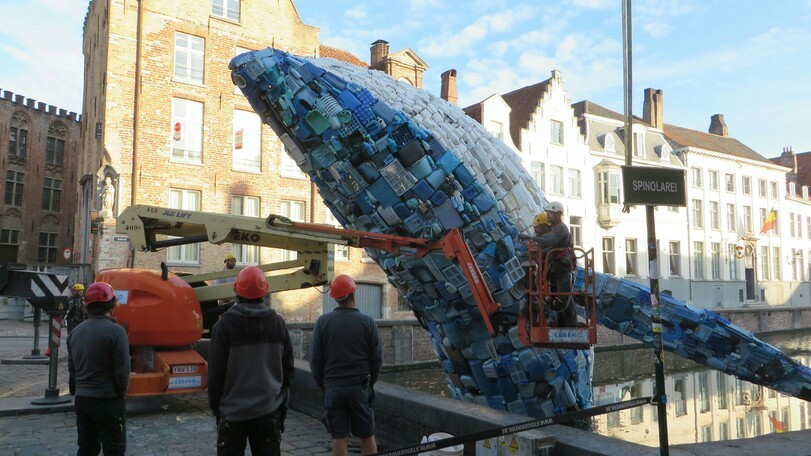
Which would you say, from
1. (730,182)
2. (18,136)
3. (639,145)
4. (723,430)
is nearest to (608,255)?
(639,145)

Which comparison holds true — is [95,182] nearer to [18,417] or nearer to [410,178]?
[18,417]

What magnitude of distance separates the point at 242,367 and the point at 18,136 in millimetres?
44930

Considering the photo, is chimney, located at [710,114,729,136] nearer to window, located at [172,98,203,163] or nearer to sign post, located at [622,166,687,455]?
window, located at [172,98,203,163]

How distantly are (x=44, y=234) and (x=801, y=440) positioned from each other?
1808 inches

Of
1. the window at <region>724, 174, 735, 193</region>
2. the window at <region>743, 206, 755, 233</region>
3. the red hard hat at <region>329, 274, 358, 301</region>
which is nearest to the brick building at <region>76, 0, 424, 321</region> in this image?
the red hard hat at <region>329, 274, 358, 301</region>

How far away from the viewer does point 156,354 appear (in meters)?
8.67

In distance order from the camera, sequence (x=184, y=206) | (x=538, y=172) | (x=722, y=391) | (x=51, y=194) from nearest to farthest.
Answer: (x=722, y=391) < (x=184, y=206) < (x=538, y=172) < (x=51, y=194)

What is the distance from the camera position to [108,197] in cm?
2067

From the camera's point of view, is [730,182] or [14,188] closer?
[14,188]

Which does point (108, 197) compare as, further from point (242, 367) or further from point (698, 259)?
point (698, 259)

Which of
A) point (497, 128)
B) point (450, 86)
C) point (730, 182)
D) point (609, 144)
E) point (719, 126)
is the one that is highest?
point (719, 126)

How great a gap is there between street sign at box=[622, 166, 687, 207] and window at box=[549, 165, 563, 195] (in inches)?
1103

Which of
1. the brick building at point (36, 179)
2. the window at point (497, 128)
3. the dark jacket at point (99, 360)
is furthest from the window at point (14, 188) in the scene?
the dark jacket at point (99, 360)

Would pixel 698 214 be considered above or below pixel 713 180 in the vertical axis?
below
